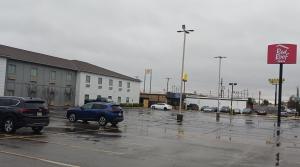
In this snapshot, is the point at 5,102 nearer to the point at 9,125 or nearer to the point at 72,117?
the point at 9,125

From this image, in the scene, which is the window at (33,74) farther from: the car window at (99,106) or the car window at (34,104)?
the car window at (34,104)

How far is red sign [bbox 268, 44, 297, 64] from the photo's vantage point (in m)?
14.2

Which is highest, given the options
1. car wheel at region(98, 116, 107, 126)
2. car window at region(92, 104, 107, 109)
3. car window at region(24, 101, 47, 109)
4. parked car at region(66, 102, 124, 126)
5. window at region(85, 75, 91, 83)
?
window at region(85, 75, 91, 83)

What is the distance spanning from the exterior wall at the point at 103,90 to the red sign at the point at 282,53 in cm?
5339

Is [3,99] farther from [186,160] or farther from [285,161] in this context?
[285,161]

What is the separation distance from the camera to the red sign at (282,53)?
46.6ft

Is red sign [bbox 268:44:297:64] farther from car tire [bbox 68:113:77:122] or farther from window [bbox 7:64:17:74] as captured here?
window [bbox 7:64:17:74]

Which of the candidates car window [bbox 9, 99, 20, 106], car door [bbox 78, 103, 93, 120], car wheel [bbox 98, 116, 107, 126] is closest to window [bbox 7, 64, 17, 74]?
car door [bbox 78, 103, 93, 120]

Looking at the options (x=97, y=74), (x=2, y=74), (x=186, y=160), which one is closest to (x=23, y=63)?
(x=2, y=74)

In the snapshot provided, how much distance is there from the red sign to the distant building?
135ft

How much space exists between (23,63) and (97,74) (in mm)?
17473

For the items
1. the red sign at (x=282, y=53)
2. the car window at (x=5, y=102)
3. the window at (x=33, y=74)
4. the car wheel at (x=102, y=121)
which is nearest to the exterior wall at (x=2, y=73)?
the window at (x=33, y=74)

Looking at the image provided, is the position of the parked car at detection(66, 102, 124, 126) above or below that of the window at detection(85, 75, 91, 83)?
below

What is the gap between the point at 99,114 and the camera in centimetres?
2702
